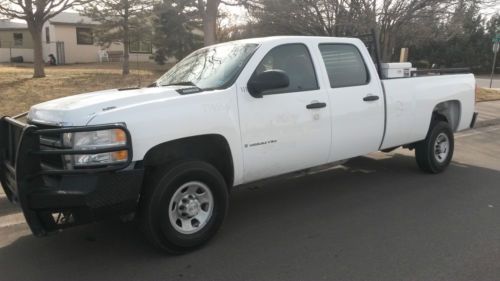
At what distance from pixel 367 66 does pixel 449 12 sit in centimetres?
1147

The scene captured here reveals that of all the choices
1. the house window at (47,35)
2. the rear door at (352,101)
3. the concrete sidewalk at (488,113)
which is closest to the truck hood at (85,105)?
the rear door at (352,101)

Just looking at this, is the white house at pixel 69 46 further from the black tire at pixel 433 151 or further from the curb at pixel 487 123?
the black tire at pixel 433 151

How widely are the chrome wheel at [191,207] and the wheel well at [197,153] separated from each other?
284 millimetres

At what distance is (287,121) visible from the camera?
484cm

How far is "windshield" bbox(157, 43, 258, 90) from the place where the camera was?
15.4ft

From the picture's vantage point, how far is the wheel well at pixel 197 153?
4.06 metres

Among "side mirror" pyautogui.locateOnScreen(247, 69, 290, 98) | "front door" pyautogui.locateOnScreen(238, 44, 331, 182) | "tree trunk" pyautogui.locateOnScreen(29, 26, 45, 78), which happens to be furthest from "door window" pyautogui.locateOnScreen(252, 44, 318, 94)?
"tree trunk" pyautogui.locateOnScreen(29, 26, 45, 78)

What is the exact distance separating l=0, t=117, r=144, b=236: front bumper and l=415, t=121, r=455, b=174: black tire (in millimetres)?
4437

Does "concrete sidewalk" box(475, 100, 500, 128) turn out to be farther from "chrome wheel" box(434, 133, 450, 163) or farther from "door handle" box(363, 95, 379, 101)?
"door handle" box(363, 95, 379, 101)

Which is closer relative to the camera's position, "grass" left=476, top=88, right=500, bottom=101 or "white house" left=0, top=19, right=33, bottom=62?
"grass" left=476, top=88, right=500, bottom=101

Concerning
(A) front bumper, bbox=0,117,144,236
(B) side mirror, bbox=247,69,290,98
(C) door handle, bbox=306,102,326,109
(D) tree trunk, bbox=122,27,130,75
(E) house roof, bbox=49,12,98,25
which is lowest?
(A) front bumper, bbox=0,117,144,236

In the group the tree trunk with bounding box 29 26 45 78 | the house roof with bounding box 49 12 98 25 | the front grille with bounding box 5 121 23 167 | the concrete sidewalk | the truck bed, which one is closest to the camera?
the front grille with bounding box 5 121 23 167

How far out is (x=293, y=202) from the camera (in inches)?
227

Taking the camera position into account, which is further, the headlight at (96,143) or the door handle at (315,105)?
the door handle at (315,105)
